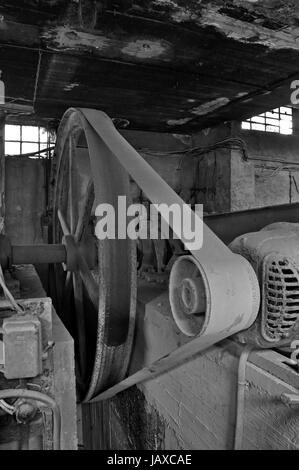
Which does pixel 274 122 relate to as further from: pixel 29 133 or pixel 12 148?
pixel 12 148

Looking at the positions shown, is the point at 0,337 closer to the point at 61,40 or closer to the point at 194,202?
the point at 61,40

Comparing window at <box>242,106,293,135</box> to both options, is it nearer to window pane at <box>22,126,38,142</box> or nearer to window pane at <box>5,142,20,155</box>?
window pane at <box>22,126,38,142</box>

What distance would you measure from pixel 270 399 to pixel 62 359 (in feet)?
2.37

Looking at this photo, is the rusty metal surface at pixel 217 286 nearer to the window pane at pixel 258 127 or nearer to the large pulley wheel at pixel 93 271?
the large pulley wheel at pixel 93 271

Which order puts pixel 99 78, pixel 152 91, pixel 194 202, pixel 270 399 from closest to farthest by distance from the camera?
pixel 270 399 < pixel 99 78 < pixel 152 91 < pixel 194 202

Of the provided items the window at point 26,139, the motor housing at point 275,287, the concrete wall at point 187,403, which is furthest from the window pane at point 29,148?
the motor housing at point 275,287

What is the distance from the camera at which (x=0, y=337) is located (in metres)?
1.04

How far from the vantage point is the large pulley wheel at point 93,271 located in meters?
1.77

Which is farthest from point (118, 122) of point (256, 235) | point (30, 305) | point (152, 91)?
point (30, 305)

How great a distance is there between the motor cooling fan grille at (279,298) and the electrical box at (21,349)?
73cm

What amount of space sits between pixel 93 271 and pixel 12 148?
347 centimetres

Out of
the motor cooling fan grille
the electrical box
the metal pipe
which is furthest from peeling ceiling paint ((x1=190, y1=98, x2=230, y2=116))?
the electrical box

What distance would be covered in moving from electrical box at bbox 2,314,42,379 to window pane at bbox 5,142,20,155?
185 inches

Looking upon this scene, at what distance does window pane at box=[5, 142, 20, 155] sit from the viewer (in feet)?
16.9
